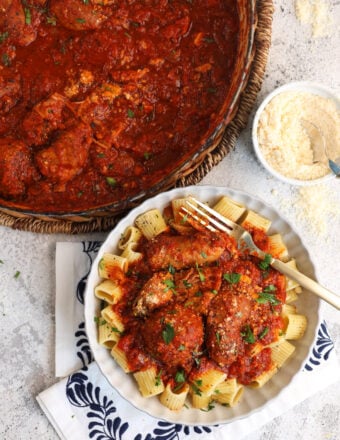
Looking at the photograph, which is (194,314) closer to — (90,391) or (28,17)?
(90,391)

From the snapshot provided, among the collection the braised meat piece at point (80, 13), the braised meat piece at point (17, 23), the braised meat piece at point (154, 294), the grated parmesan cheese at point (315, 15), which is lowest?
the braised meat piece at point (154, 294)

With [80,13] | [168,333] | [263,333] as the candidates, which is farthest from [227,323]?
[80,13]

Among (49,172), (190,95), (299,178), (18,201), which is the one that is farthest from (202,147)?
(18,201)

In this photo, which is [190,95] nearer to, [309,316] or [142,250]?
[142,250]

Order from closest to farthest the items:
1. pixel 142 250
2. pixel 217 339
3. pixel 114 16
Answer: pixel 217 339 → pixel 142 250 → pixel 114 16

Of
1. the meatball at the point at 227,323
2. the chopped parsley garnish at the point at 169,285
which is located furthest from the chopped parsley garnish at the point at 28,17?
the meatball at the point at 227,323

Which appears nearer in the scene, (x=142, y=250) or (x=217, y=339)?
(x=217, y=339)

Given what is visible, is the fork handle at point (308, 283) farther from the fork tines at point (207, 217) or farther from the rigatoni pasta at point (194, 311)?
the fork tines at point (207, 217)
